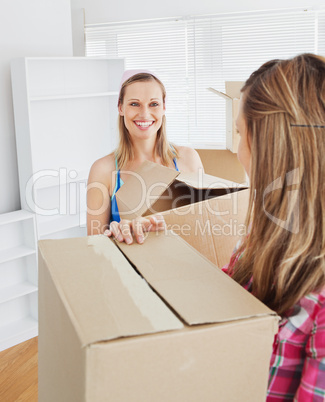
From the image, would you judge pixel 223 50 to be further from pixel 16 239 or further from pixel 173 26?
pixel 16 239

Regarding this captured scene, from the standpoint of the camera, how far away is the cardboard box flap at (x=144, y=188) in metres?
1.20

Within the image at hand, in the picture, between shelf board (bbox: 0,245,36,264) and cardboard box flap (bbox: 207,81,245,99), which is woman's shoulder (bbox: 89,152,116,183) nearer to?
cardboard box flap (bbox: 207,81,245,99)

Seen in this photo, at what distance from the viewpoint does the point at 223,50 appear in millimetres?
4184

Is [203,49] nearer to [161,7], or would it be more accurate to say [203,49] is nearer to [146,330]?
[161,7]

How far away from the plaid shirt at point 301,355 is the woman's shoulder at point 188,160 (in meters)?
1.30

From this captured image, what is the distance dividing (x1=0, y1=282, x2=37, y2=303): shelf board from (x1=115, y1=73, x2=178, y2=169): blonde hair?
4.45 feet

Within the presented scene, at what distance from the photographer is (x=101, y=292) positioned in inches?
26.9

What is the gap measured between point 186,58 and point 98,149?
1.37 metres

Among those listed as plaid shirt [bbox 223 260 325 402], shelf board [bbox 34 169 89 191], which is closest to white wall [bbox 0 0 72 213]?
shelf board [bbox 34 169 89 191]

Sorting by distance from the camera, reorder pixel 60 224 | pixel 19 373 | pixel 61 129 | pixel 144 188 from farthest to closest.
Answer: 1. pixel 61 129
2. pixel 60 224
3. pixel 19 373
4. pixel 144 188

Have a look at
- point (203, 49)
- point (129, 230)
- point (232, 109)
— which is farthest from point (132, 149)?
point (203, 49)

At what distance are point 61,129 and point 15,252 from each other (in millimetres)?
908

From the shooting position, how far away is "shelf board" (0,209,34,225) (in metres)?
2.77

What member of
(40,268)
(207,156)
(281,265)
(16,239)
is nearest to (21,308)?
(16,239)
